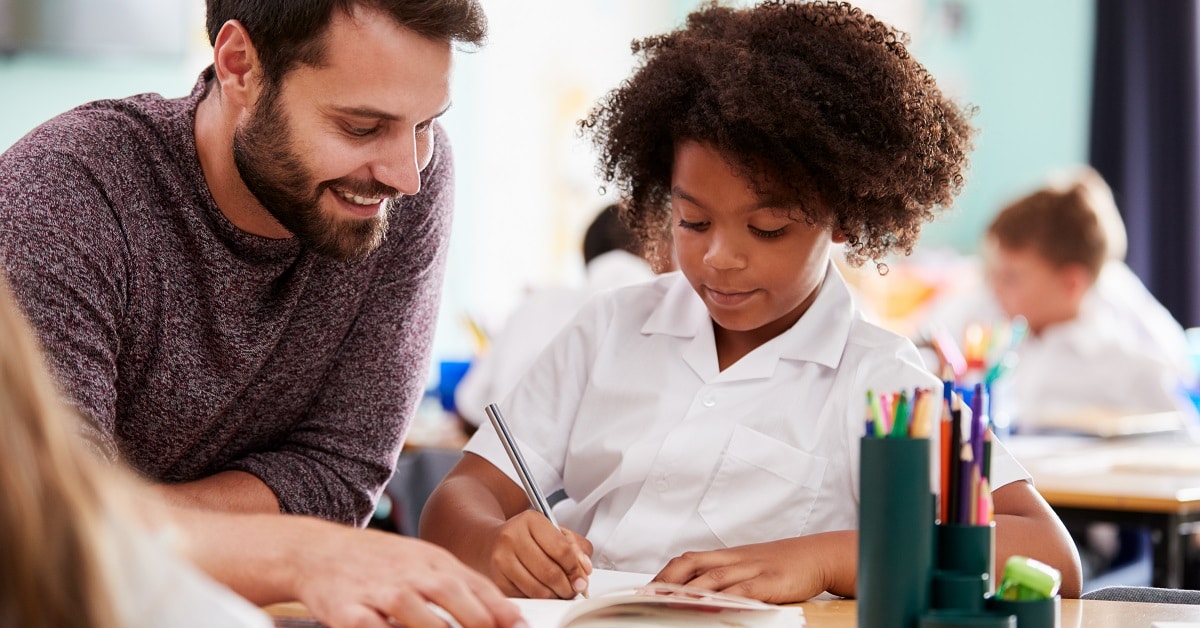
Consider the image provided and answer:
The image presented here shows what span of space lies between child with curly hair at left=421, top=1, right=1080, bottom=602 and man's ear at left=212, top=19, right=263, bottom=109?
1.37ft

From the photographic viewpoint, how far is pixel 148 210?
4.26 feet

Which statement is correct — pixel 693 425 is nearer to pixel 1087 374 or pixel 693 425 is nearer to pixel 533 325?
pixel 533 325

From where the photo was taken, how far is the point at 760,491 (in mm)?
1267

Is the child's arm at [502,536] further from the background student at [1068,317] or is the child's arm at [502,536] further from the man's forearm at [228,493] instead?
the background student at [1068,317]

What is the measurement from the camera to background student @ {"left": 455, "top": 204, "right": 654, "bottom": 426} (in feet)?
9.20

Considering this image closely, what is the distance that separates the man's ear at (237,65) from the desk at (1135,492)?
1.35 m

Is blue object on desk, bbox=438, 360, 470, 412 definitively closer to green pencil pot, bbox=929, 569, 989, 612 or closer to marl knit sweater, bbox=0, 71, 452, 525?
marl knit sweater, bbox=0, 71, 452, 525

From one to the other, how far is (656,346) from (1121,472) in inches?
51.0

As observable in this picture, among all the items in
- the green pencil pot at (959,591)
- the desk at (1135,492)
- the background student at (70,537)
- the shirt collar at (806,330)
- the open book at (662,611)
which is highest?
the shirt collar at (806,330)

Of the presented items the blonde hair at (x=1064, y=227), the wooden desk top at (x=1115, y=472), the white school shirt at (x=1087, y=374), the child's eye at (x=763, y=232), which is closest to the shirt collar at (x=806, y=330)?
the child's eye at (x=763, y=232)

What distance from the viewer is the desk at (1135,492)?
207cm

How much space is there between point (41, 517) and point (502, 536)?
677 mm

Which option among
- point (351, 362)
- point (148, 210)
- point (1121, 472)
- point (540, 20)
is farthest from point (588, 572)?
point (540, 20)

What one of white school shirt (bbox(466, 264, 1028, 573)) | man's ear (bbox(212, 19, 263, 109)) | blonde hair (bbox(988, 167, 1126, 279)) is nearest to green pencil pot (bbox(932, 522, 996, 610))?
white school shirt (bbox(466, 264, 1028, 573))
